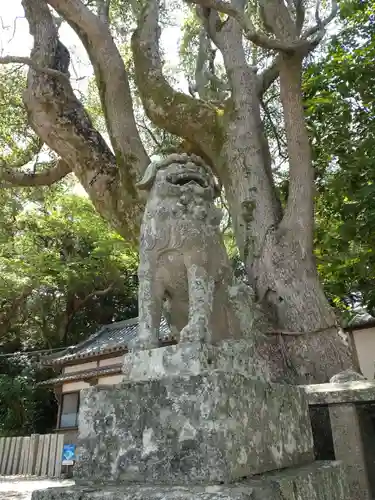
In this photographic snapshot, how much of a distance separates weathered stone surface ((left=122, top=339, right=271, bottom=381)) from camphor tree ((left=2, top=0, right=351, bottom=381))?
90.8 inches

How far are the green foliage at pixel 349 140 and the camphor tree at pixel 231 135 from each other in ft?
1.25

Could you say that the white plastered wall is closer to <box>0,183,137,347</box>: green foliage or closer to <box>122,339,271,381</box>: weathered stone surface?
<box>0,183,137,347</box>: green foliage

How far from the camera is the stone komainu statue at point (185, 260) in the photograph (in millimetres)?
2107

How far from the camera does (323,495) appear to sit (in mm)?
1785

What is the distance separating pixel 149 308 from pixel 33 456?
9.44m

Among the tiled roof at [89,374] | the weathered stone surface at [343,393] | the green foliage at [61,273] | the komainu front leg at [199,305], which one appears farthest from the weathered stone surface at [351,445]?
the green foliage at [61,273]

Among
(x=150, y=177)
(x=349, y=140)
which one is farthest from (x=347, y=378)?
(x=349, y=140)

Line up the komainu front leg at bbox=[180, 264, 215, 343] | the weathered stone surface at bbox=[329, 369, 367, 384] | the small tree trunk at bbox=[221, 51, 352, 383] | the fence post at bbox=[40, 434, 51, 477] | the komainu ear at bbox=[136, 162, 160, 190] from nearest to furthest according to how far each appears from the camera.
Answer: the komainu front leg at bbox=[180, 264, 215, 343]
the komainu ear at bbox=[136, 162, 160, 190]
the weathered stone surface at bbox=[329, 369, 367, 384]
the small tree trunk at bbox=[221, 51, 352, 383]
the fence post at bbox=[40, 434, 51, 477]

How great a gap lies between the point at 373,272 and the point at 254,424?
362 centimetres

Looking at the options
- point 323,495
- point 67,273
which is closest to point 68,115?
point 323,495

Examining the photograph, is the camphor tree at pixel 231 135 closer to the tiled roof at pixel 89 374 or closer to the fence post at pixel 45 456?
the tiled roof at pixel 89 374

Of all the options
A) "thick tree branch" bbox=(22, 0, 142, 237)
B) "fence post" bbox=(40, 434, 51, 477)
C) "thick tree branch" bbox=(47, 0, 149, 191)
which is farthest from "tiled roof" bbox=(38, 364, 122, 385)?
"thick tree branch" bbox=(47, 0, 149, 191)

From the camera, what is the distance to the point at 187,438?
1527 millimetres

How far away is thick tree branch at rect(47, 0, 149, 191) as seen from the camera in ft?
18.6
